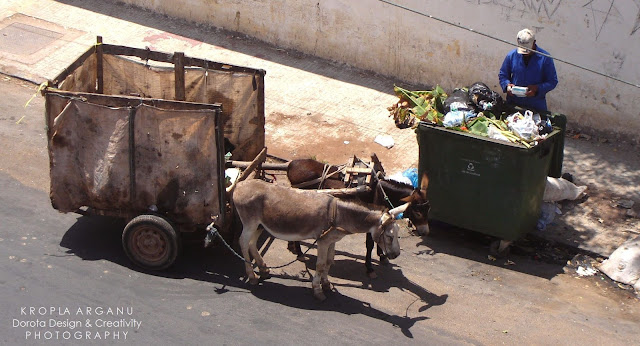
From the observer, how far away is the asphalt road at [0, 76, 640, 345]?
738 cm

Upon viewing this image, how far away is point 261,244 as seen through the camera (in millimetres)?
8852

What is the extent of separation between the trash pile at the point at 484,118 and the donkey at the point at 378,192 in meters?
1.11

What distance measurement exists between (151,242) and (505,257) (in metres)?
3.85

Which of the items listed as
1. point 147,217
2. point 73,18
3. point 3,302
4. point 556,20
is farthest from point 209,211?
point 73,18

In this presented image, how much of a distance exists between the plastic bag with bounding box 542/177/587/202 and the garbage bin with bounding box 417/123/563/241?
46 centimetres

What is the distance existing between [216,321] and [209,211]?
1137 mm

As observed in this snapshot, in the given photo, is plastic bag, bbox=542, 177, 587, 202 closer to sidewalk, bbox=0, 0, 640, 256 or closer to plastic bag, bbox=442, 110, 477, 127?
sidewalk, bbox=0, 0, 640, 256

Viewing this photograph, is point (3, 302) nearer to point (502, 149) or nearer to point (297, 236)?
point (297, 236)

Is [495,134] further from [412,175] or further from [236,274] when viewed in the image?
[236,274]

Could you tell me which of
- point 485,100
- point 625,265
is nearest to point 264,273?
point 485,100

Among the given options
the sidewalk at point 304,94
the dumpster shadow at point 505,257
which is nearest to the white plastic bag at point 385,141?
the sidewalk at point 304,94

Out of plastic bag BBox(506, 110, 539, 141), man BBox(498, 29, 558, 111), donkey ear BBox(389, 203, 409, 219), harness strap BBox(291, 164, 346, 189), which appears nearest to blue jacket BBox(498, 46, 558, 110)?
man BBox(498, 29, 558, 111)

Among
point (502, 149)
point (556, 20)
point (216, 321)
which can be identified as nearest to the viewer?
point (216, 321)

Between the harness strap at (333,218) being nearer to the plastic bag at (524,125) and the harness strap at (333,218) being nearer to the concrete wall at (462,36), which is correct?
the plastic bag at (524,125)
